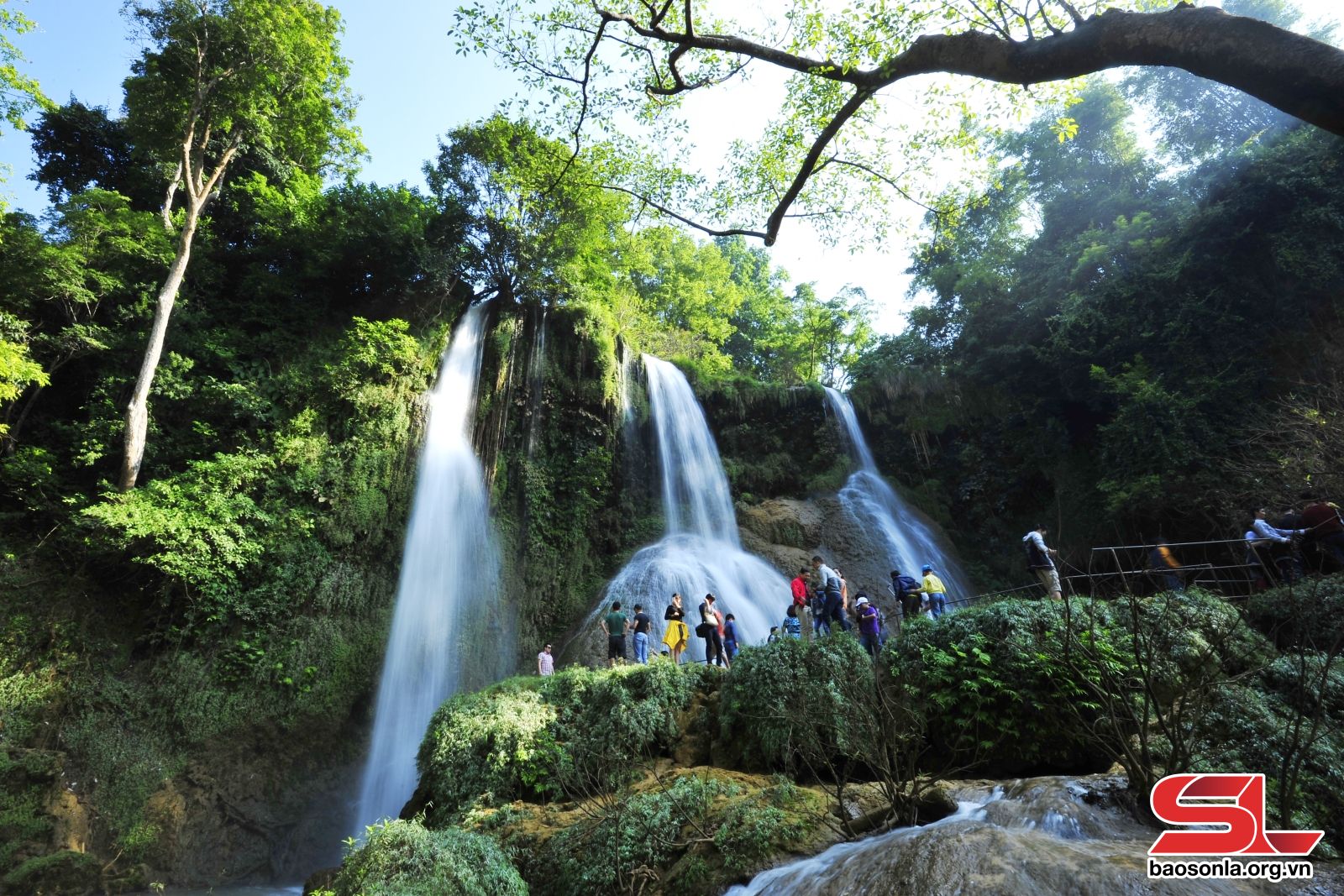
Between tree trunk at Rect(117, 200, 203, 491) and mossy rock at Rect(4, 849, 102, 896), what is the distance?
606 cm

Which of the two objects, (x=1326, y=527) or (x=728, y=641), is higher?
(x=1326, y=527)

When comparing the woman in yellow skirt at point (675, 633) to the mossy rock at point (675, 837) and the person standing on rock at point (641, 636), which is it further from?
the mossy rock at point (675, 837)

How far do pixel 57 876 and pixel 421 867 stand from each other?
318 inches

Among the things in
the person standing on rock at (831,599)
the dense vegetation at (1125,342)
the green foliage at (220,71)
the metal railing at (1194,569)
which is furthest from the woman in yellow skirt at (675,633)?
the green foliage at (220,71)

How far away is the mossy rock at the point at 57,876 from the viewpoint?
805 centimetres

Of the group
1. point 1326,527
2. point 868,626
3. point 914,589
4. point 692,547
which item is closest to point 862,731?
point 868,626

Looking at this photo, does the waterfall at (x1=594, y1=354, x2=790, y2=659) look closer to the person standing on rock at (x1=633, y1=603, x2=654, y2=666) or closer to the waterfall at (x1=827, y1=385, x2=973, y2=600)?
the person standing on rock at (x1=633, y1=603, x2=654, y2=666)

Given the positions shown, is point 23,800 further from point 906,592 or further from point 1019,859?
point 906,592

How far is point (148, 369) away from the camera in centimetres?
1245

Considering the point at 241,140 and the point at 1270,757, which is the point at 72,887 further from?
the point at 241,140

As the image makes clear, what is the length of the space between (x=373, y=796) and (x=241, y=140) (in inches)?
687

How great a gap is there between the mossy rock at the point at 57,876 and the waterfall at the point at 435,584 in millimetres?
3605

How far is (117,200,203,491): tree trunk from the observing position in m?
11.7

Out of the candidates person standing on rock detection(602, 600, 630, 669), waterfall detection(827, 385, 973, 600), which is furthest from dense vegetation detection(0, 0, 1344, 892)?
person standing on rock detection(602, 600, 630, 669)
